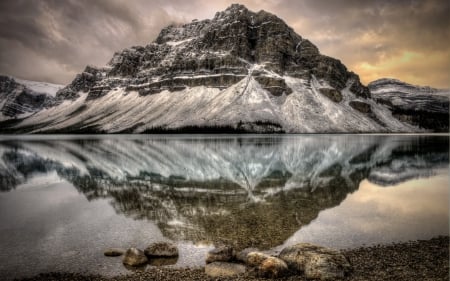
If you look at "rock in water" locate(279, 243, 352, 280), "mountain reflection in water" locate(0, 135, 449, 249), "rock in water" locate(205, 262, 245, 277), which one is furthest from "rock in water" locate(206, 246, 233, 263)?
"rock in water" locate(279, 243, 352, 280)

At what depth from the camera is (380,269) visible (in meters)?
13.2

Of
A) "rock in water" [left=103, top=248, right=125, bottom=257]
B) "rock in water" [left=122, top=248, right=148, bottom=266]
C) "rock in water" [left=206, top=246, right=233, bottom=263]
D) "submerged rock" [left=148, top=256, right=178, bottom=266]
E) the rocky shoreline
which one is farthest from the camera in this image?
"rock in water" [left=103, top=248, right=125, bottom=257]

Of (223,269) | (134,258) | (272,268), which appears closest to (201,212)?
(134,258)

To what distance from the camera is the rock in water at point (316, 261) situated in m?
12.8

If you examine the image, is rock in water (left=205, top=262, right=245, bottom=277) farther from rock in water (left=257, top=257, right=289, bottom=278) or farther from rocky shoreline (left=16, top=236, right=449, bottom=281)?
rock in water (left=257, top=257, right=289, bottom=278)

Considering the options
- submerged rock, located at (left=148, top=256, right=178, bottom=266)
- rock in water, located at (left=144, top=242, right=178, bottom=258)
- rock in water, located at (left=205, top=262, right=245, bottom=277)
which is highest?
rock in water, located at (left=144, top=242, right=178, bottom=258)

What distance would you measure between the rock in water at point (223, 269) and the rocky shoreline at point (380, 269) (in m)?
0.27

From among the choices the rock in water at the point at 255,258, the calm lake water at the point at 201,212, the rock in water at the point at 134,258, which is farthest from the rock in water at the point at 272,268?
the rock in water at the point at 134,258

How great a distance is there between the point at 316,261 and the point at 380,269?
2.69 meters

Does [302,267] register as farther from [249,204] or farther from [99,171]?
[99,171]

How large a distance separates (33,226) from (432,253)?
22783 mm

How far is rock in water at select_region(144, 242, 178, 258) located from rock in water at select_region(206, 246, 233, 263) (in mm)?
1888

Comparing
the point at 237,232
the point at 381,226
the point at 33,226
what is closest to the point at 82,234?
the point at 33,226

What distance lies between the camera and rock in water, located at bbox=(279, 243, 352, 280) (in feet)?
41.9
